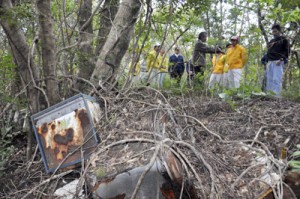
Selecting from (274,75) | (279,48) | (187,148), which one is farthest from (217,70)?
(187,148)

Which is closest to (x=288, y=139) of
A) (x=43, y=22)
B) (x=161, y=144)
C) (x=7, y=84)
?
(x=161, y=144)

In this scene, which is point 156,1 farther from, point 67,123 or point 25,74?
point 67,123

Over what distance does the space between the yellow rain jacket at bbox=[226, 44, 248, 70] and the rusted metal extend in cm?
444

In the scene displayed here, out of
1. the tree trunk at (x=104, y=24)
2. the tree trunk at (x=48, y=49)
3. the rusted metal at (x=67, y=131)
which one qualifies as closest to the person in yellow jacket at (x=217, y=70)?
the tree trunk at (x=104, y=24)

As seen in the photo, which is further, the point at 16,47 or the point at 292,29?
the point at 292,29

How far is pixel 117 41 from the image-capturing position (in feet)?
16.7

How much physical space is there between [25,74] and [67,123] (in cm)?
124

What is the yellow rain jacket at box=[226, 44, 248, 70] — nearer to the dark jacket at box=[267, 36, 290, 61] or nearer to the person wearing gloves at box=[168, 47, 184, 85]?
the dark jacket at box=[267, 36, 290, 61]

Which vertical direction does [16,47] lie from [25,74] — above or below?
above

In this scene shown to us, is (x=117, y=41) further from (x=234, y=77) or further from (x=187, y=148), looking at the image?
(x=234, y=77)

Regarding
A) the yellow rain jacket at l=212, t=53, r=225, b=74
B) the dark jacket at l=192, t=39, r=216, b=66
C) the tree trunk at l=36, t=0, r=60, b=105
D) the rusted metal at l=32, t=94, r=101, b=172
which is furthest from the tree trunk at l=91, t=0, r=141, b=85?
the yellow rain jacket at l=212, t=53, r=225, b=74

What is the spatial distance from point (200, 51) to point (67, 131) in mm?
4741

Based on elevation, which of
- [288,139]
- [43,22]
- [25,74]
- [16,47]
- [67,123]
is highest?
[43,22]

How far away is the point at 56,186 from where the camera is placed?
137 inches
